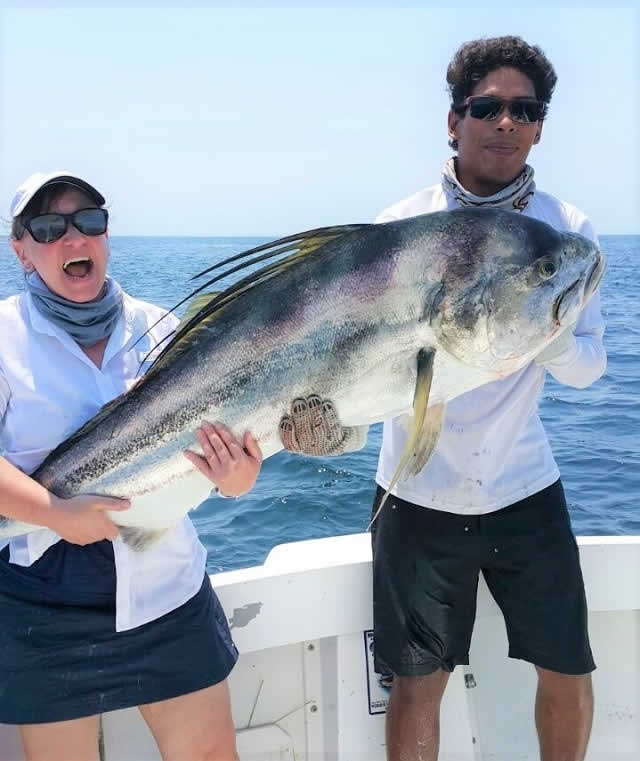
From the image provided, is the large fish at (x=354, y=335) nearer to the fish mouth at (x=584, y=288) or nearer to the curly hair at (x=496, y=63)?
the fish mouth at (x=584, y=288)

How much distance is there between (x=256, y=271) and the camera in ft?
6.91

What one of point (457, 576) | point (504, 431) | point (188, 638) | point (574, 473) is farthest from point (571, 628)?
point (574, 473)

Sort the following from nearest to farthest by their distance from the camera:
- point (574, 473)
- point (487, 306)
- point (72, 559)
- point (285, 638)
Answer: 1. point (487, 306)
2. point (72, 559)
3. point (285, 638)
4. point (574, 473)

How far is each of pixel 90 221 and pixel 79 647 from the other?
129 centimetres

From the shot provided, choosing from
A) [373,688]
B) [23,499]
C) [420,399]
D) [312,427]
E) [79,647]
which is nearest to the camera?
[420,399]

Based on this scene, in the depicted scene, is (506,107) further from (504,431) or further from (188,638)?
(188,638)

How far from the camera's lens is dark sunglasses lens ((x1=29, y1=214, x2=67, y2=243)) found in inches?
87.0

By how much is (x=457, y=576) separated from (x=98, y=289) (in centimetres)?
158

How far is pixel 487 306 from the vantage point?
6.36 feet

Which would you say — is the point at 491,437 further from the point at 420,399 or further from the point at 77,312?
the point at 77,312

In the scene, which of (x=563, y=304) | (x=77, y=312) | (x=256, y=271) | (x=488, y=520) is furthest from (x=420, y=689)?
(x=77, y=312)

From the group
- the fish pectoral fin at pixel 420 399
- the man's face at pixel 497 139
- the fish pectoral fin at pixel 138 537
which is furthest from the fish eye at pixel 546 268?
the fish pectoral fin at pixel 138 537

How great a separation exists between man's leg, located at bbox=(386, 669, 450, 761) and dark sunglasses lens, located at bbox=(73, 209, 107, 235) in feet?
6.17

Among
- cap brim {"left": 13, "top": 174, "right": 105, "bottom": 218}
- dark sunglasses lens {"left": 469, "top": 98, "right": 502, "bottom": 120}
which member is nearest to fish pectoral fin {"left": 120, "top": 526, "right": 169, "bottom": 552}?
cap brim {"left": 13, "top": 174, "right": 105, "bottom": 218}
